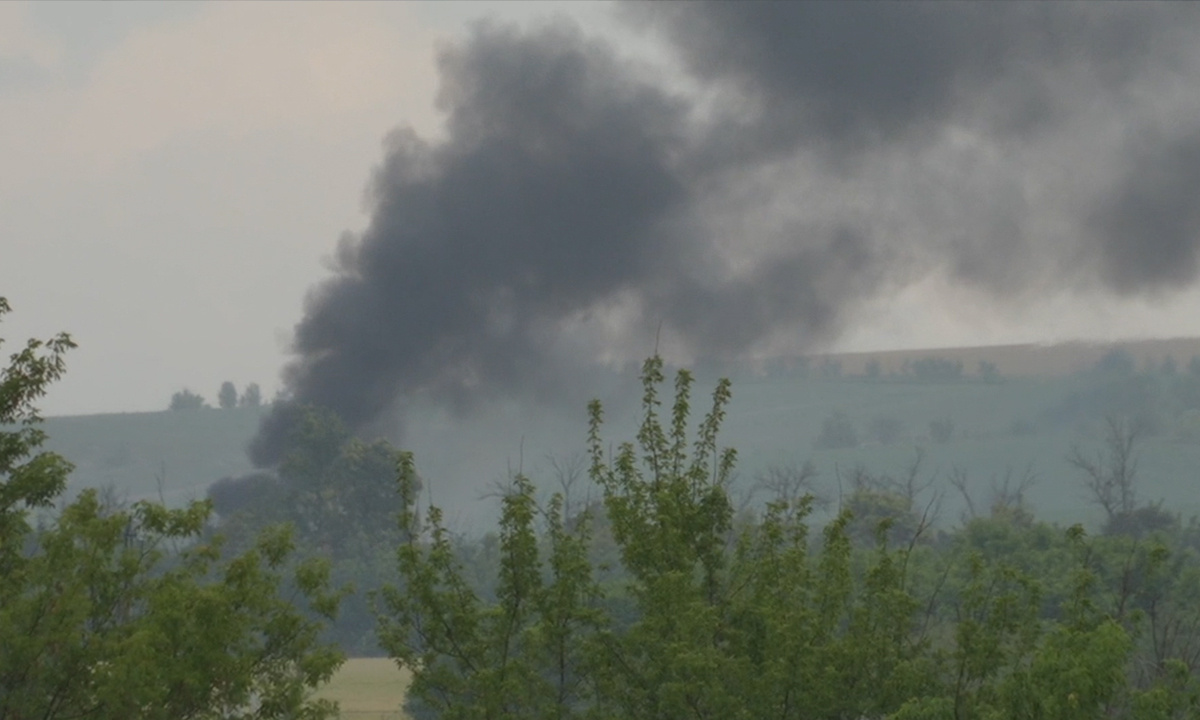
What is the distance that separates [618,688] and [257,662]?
13.6 feet

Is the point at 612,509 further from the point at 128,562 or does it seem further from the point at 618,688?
the point at 128,562

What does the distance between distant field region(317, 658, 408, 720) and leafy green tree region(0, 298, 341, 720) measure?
186 ft

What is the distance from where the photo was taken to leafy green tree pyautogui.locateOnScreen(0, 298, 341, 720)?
13.1m

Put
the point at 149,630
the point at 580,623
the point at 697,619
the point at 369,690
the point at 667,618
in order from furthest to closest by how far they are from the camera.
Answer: the point at 369,690 → the point at 580,623 → the point at 667,618 → the point at 697,619 → the point at 149,630

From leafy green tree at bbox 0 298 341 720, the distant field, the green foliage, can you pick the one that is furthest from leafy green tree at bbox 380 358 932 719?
the distant field

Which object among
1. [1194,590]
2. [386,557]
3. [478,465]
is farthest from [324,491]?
[478,465]

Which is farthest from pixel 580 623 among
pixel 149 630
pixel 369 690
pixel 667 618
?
pixel 369 690

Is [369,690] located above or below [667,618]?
above

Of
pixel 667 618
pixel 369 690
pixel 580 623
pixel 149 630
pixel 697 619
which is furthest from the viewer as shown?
pixel 369 690

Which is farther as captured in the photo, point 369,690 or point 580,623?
point 369,690

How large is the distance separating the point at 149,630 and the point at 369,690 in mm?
75739

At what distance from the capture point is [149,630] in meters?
12.6

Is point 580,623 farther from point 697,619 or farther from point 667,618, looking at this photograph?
point 697,619

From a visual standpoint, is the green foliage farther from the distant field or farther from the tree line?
the distant field
